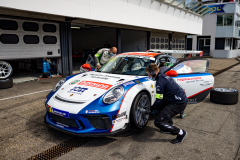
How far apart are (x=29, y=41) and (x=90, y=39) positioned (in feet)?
44.7

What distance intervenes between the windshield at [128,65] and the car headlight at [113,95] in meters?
0.99

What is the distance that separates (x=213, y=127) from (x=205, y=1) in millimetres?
41775

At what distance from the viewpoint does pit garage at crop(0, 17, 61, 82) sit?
8.62 m

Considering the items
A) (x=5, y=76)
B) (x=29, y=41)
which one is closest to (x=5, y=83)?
(x=5, y=76)

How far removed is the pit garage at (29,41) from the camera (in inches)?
339

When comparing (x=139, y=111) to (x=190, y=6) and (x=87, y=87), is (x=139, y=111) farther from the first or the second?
(x=190, y=6)

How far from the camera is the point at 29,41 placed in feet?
31.0

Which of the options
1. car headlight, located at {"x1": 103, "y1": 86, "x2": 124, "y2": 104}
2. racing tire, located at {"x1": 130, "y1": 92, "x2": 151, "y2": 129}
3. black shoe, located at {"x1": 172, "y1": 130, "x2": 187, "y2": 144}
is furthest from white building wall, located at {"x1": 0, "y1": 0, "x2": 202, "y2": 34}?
black shoe, located at {"x1": 172, "y1": 130, "x2": 187, "y2": 144}

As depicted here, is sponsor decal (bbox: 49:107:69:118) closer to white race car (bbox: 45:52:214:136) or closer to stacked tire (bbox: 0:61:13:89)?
white race car (bbox: 45:52:214:136)

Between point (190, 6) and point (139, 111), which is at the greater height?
point (190, 6)

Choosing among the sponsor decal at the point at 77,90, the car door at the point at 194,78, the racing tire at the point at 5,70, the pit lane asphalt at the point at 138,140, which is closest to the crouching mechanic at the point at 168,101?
the pit lane asphalt at the point at 138,140

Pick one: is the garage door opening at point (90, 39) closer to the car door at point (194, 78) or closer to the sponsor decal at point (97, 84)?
the car door at point (194, 78)

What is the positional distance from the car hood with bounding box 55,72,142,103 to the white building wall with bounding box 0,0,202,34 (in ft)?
16.9

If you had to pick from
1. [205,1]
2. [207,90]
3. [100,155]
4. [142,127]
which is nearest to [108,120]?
[100,155]
